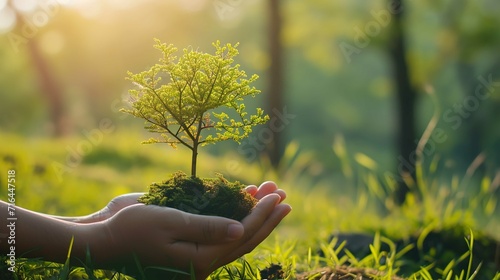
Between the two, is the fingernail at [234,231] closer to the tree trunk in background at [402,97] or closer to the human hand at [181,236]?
the human hand at [181,236]

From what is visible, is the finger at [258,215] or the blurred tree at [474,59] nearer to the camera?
the finger at [258,215]

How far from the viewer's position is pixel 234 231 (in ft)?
7.48

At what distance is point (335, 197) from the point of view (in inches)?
328

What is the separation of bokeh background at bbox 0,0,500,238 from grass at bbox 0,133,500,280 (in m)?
0.05

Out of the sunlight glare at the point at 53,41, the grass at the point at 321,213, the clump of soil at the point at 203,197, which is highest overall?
the sunlight glare at the point at 53,41

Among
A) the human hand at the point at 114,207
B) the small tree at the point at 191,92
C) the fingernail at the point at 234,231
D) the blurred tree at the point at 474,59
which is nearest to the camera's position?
the fingernail at the point at 234,231

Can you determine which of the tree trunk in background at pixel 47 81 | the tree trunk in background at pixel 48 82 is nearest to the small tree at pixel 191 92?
the tree trunk in background at pixel 47 81

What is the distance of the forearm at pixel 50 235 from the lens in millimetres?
2467

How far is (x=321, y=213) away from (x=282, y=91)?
17.2 ft

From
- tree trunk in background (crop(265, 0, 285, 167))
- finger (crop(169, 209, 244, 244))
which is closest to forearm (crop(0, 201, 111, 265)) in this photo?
finger (crop(169, 209, 244, 244))

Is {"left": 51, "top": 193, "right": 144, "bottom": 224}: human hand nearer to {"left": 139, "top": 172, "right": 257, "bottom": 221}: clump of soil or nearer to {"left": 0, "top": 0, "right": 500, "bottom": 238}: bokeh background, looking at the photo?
{"left": 139, "top": 172, "right": 257, "bottom": 221}: clump of soil

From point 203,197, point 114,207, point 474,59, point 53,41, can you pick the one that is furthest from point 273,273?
point 53,41

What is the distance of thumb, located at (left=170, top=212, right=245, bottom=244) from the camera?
229 centimetres

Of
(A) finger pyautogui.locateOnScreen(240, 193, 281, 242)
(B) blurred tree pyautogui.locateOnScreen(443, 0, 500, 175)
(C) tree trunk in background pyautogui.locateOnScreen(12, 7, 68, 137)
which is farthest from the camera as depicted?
(C) tree trunk in background pyautogui.locateOnScreen(12, 7, 68, 137)
